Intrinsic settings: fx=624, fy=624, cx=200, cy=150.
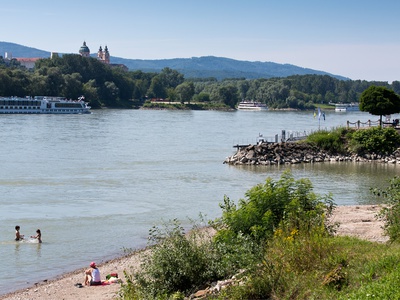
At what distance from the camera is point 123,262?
1888cm

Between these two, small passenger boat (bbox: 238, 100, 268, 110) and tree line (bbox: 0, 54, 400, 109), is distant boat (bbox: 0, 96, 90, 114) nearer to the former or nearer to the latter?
tree line (bbox: 0, 54, 400, 109)

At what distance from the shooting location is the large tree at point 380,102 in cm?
5019

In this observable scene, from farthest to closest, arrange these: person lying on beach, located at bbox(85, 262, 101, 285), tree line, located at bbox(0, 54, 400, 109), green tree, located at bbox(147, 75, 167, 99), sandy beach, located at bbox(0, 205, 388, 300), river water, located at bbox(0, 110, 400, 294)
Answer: green tree, located at bbox(147, 75, 167, 99)
tree line, located at bbox(0, 54, 400, 109)
river water, located at bbox(0, 110, 400, 294)
person lying on beach, located at bbox(85, 262, 101, 285)
sandy beach, located at bbox(0, 205, 388, 300)

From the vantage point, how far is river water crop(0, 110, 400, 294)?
2067 centimetres

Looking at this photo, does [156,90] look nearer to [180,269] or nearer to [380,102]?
[380,102]

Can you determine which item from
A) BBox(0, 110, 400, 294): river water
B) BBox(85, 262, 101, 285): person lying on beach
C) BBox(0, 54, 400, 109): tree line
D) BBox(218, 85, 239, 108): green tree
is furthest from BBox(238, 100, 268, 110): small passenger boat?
BBox(85, 262, 101, 285): person lying on beach

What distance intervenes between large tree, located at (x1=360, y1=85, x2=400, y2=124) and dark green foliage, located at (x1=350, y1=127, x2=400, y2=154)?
14.6ft

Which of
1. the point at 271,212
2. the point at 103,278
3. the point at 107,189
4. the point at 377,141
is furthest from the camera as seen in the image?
the point at 377,141

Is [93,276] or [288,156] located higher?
[288,156]

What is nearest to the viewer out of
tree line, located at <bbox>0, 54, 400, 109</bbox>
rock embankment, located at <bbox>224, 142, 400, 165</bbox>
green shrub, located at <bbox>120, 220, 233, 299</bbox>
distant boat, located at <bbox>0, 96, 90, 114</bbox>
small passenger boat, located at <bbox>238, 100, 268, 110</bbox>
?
green shrub, located at <bbox>120, 220, 233, 299</bbox>

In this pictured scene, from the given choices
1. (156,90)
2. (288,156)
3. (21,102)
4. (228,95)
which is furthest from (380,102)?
(156,90)

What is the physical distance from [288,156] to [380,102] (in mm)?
10419

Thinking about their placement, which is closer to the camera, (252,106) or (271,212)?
(271,212)

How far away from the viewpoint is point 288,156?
148 feet
